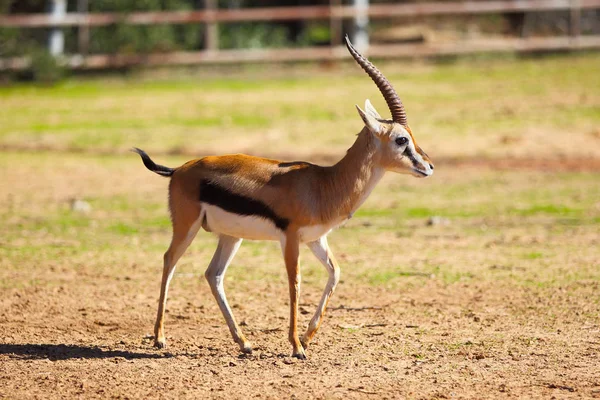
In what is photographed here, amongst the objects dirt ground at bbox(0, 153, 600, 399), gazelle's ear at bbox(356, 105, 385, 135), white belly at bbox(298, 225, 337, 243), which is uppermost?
gazelle's ear at bbox(356, 105, 385, 135)

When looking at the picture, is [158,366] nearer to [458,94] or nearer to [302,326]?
[302,326]

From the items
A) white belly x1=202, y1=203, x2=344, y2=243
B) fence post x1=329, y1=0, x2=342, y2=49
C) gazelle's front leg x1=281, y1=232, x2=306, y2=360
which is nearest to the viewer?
gazelle's front leg x1=281, y1=232, x2=306, y2=360

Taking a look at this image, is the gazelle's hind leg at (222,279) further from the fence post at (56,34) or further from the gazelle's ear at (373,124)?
the fence post at (56,34)

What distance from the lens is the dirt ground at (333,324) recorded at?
7.71 meters

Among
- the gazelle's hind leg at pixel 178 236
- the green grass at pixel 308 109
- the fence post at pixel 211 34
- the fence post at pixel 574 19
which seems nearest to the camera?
the gazelle's hind leg at pixel 178 236

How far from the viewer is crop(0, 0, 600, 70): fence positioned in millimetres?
28047

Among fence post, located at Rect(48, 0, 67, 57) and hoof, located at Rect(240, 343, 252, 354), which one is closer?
hoof, located at Rect(240, 343, 252, 354)

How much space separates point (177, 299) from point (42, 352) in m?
2.23

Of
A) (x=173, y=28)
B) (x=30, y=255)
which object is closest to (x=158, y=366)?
(x=30, y=255)

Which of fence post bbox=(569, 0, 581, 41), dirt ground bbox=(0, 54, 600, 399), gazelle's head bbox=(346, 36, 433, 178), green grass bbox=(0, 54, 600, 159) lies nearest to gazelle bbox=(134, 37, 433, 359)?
gazelle's head bbox=(346, 36, 433, 178)

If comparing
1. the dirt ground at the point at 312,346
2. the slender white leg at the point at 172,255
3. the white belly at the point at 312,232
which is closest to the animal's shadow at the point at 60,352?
the dirt ground at the point at 312,346

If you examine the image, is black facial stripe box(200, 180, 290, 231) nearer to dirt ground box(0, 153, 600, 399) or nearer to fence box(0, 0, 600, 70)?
dirt ground box(0, 153, 600, 399)

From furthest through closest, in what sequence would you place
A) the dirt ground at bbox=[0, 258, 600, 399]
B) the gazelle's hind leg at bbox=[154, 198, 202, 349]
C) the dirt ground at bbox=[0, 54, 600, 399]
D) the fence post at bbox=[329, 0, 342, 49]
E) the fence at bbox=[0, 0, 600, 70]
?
the fence post at bbox=[329, 0, 342, 49], the fence at bbox=[0, 0, 600, 70], the gazelle's hind leg at bbox=[154, 198, 202, 349], the dirt ground at bbox=[0, 54, 600, 399], the dirt ground at bbox=[0, 258, 600, 399]

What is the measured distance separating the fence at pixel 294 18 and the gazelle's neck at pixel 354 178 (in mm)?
19512
